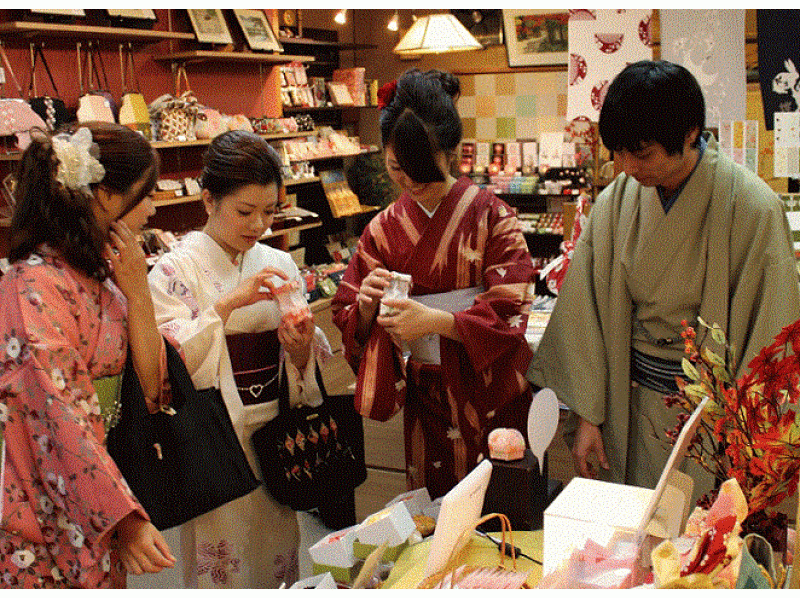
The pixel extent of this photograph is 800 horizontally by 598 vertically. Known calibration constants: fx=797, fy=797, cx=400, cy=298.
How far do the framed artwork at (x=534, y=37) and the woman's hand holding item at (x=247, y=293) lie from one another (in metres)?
6.04

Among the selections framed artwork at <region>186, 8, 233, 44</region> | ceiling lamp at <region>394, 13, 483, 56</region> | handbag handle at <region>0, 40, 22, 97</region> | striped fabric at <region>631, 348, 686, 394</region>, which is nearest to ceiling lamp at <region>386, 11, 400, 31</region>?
ceiling lamp at <region>394, 13, 483, 56</region>

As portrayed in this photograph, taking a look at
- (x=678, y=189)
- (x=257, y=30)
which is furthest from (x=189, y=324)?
(x=257, y=30)

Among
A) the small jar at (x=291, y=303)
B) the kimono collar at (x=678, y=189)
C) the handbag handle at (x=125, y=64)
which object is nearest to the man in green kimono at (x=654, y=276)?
the kimono collar at (x=678, y=189)

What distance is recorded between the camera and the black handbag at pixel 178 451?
6.07 feet

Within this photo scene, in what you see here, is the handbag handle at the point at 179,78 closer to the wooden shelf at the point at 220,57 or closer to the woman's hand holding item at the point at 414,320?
the wooden shelf at the point at 220,57

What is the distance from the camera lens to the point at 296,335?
2311mm

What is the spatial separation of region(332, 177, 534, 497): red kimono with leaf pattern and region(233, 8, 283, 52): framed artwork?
4.28 metres

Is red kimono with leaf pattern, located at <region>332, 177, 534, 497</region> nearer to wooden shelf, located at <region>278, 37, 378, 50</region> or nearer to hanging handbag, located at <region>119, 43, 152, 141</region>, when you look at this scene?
hanging handbag, located at <region>119, 43, 152, 141</region>

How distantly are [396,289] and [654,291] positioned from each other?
0.69 metres

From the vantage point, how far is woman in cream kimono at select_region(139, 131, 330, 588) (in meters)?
2.28

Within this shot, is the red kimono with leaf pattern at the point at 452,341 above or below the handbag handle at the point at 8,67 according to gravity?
below

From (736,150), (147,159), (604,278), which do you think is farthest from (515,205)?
(147,159)

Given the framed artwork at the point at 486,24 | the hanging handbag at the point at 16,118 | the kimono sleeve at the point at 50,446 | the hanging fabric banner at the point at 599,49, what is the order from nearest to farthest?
1. the kimono sleeve at the point at 50,446
2. the hanging fabric banner at the point at 599,49
3. the hanging handbag at the point at 16,118
4. the framed artwork at the point at 486,24

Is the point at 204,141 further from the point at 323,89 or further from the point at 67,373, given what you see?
the point at 67,373
